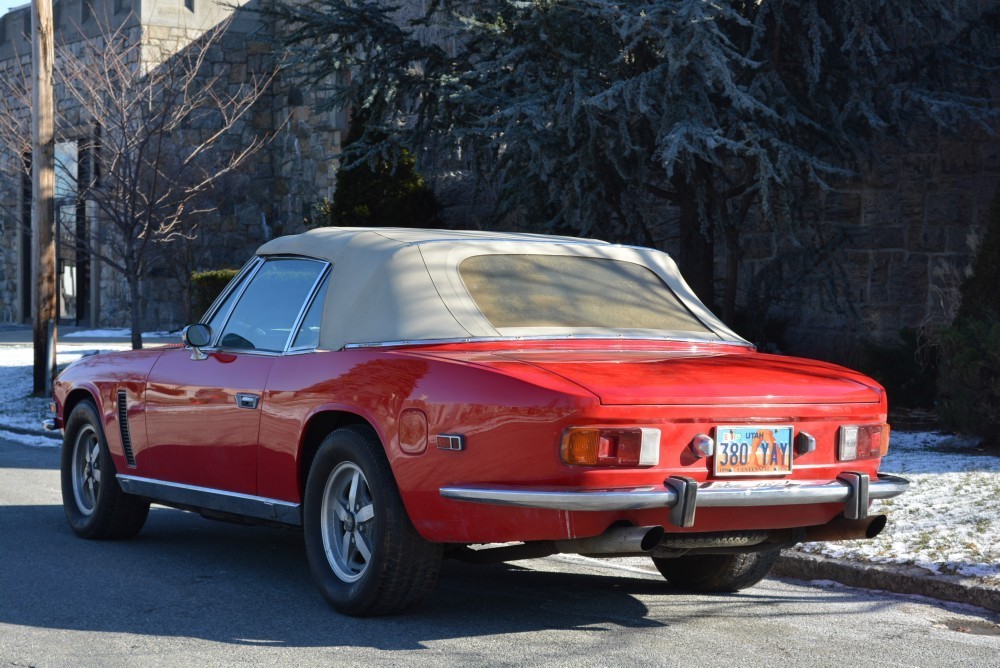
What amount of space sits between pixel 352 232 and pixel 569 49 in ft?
21.3

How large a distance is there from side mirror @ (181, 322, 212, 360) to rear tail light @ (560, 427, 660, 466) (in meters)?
2.46

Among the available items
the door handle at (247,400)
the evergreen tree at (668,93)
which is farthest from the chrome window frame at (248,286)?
the evergreen tree at (668,93)

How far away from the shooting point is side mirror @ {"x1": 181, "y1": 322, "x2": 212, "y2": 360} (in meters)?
6.64

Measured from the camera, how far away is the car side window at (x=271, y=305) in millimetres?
6363

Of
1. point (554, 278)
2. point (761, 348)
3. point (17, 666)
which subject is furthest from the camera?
point (761, 348)

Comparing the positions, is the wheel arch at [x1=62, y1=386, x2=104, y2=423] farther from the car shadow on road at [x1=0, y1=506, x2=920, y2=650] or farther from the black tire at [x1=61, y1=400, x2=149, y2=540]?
the car shadow on road at [x1=0, y1=506, x2=920, y2=650]

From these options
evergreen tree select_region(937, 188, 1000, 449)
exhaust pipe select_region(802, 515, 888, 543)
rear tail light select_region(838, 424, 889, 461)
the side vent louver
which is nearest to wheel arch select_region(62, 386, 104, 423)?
the side vent louver

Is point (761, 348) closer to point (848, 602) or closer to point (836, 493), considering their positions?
point (848, 602)

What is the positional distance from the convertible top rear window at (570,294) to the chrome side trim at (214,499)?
1260 mm

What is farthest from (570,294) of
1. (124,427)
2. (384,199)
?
(384,199)

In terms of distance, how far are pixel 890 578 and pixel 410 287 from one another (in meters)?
2.77

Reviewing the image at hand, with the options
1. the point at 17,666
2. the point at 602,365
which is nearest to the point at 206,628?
the point at 17,666

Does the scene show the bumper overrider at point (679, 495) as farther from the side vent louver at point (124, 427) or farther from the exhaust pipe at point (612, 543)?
the side vent louver at point (124, 427)

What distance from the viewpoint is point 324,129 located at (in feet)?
79.6
